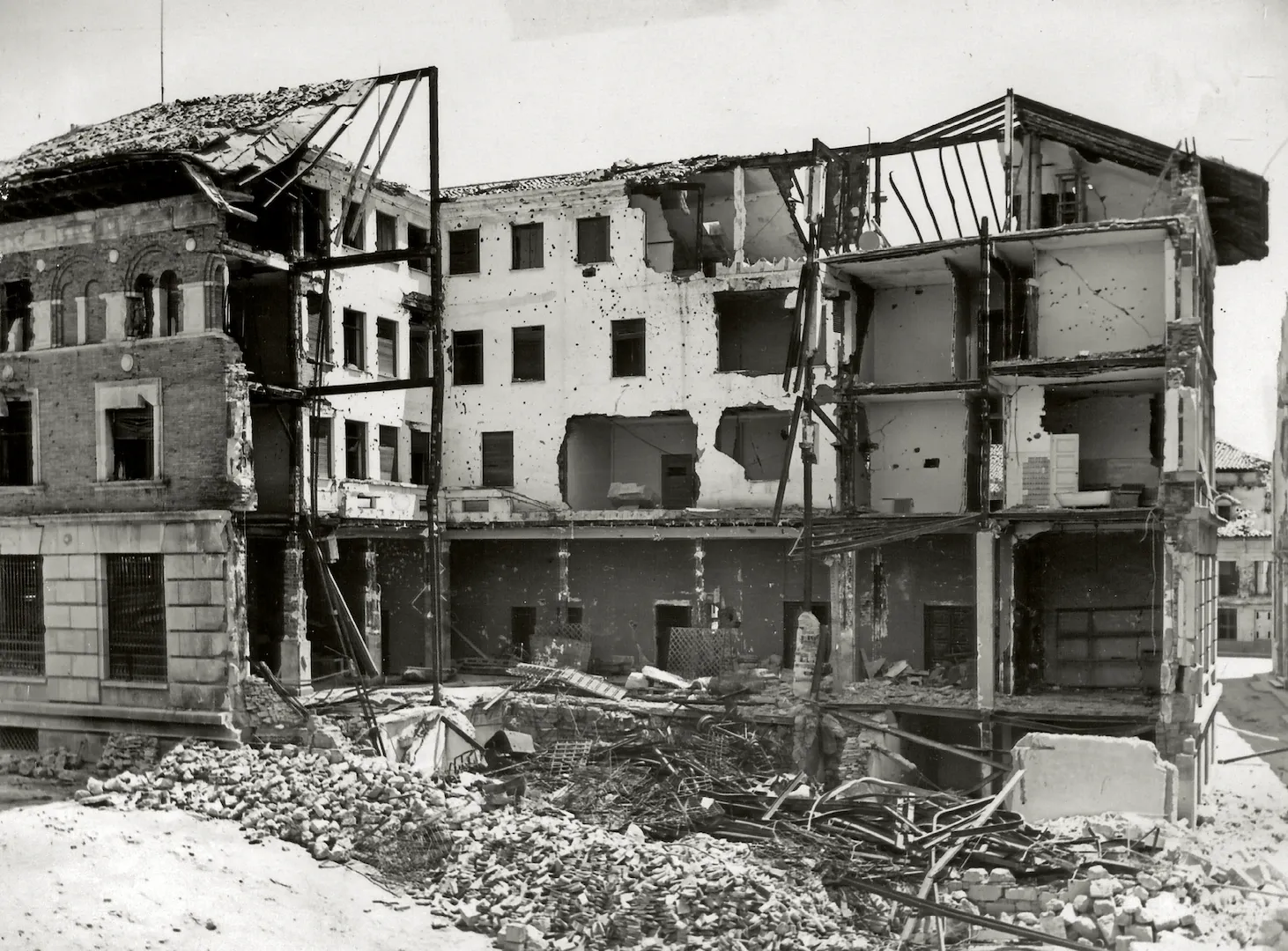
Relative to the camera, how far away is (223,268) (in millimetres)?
26469

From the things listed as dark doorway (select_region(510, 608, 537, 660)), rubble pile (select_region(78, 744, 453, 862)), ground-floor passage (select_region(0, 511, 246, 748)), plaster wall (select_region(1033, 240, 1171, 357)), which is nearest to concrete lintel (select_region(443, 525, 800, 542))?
dark doorway (select_region(510, 608, 537, 660))

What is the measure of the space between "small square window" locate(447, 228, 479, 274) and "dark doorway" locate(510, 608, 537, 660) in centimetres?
993

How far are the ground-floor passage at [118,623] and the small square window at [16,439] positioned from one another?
125 centimetres

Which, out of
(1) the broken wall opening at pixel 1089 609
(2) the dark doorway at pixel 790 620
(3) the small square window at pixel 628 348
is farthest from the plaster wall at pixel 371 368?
(1) the broken wall opening at pixel 1089 609

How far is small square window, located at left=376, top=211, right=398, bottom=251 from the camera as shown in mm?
33875

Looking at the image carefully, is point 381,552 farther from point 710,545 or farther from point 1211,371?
point 1211,371

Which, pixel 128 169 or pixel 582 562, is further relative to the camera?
pixel 582 562

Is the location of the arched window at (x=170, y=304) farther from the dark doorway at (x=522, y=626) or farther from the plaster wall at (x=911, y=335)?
the plaster wall at (x=911, y=335)

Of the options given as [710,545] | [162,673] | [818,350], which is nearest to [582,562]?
[710,545]

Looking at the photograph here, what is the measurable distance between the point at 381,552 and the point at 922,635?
15.0m

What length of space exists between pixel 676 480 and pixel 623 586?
3392mm

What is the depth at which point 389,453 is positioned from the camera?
3469 centimetres

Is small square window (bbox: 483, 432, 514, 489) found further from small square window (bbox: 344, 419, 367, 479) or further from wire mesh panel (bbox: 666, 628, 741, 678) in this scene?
wire mesh panel (bbox: 666, 628, 741, 678)

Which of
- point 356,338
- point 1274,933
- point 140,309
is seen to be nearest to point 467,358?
point 356,338
